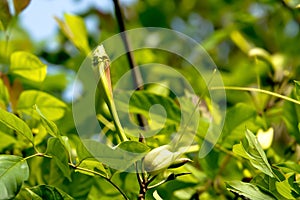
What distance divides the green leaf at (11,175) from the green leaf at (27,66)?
313 millimetres

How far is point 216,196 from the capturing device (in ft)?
3.13

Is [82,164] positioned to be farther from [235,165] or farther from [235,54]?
[235,54]

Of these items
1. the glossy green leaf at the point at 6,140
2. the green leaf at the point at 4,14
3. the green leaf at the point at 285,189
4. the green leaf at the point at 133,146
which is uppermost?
the green leaf at the point at 4,14

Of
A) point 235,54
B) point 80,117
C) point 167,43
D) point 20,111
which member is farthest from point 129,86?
point 235,54

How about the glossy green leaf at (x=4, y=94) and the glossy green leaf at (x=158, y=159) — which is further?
the glossy green leaf at (x=4, y=94)

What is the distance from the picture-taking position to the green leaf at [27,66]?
96 cm

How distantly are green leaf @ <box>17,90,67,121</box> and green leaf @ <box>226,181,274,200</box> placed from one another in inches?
14.2

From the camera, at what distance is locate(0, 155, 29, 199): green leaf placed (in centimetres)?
62

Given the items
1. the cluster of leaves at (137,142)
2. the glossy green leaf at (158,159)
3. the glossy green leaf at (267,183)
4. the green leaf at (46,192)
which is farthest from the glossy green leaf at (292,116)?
the green leaf at (46,192)

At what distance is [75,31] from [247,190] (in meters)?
0.57

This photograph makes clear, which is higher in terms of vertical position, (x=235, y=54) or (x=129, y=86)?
(x=129, y=86)

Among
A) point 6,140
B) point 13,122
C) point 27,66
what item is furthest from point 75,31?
point 13,122

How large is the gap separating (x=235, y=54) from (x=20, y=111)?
1427 mm

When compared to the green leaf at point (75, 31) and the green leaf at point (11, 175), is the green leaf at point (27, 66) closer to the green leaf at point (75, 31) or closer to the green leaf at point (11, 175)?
the green leaf at point (75, 31)
